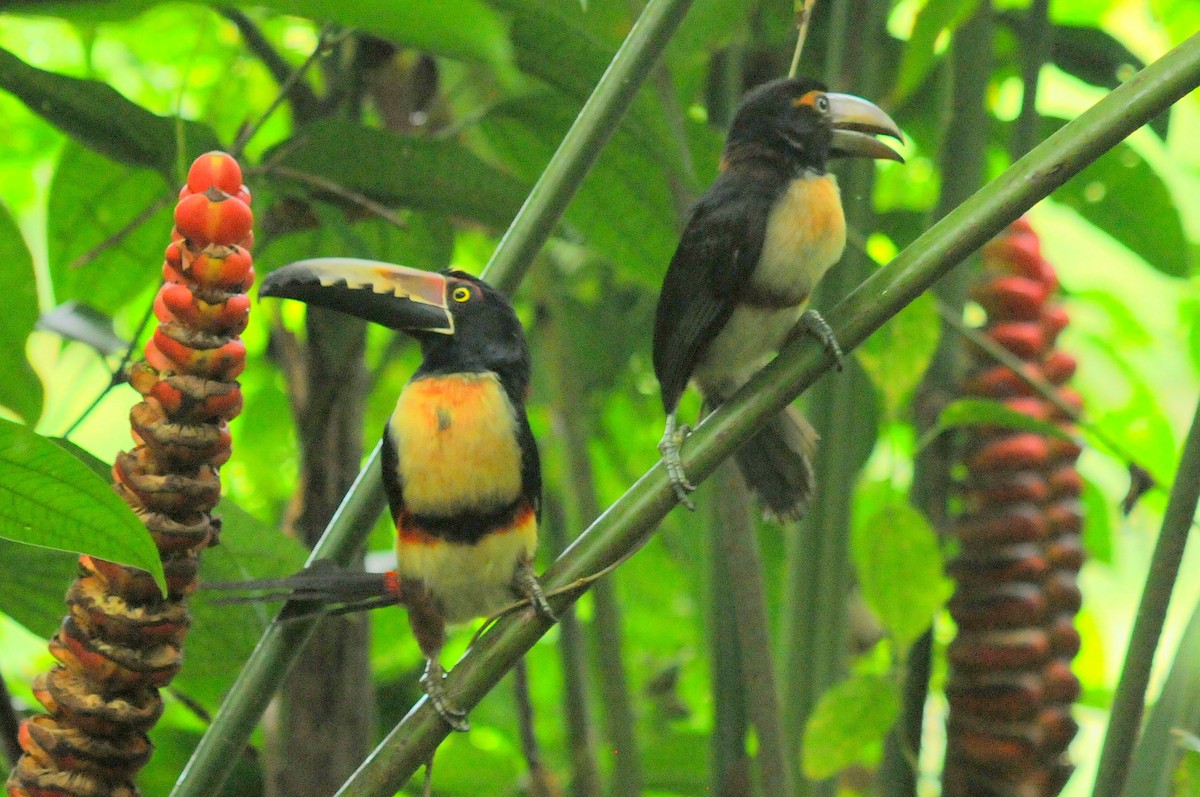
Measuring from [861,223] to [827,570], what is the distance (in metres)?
0.34

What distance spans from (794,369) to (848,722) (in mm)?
405

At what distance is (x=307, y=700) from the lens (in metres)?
1.36

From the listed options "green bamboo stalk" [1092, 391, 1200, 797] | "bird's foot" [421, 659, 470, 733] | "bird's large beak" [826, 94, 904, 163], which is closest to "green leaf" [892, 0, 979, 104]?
"bird's large beak" [826, 94, 904, 163]

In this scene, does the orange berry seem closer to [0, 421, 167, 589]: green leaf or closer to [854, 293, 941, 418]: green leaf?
[0, 421, 167, 589]: green leaf

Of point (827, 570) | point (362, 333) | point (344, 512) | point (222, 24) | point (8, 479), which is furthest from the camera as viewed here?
point (222, 24)

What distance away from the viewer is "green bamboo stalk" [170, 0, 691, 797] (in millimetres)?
780

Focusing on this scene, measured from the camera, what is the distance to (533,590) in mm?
799

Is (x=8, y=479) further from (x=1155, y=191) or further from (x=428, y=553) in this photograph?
(x=1155, y=191)

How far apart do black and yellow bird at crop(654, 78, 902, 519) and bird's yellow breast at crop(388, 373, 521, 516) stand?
123 millimetres

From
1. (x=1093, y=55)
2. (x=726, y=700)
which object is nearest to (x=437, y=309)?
(x=726, y=700)

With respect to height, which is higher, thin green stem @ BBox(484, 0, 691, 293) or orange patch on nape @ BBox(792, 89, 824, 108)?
orange patch on nape @ BBox(792, 89, 824, 108)

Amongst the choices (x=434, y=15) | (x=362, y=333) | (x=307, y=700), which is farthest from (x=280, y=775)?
(x=434, y=15)

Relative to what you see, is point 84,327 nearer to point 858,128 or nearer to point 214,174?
point 214,174

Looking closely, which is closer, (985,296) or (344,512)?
(344,512)
